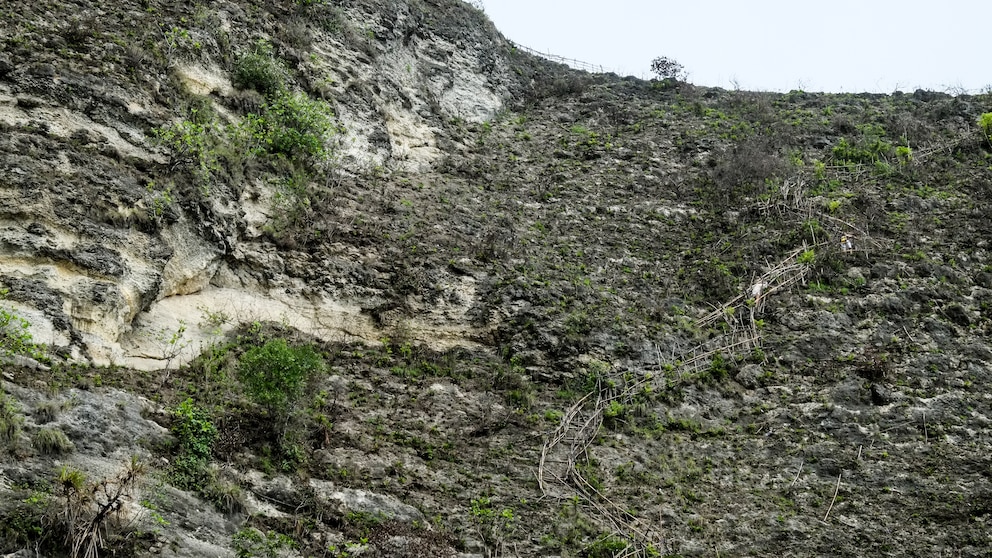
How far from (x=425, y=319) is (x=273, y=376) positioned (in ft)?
13.1

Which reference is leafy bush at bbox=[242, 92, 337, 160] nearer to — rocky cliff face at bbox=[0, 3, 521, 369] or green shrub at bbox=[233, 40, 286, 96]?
green shrub at bbox=[233, 40, 286, 96]

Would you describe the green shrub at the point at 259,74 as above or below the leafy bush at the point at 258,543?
above

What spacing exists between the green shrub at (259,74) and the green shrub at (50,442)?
884cm

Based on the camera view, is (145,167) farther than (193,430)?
Yes

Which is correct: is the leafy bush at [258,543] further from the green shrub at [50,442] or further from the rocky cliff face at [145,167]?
the rocky cliff face at [145,167]

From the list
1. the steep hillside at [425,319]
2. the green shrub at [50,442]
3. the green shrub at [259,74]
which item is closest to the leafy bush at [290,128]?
the steep hillside at [425,319]

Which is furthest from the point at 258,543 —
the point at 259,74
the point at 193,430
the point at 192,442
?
the point at 259,74

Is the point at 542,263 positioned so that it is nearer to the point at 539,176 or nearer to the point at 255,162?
the point at 539,176

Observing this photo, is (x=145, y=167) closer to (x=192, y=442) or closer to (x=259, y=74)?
(x=259, y=74)

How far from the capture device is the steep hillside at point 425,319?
898cm

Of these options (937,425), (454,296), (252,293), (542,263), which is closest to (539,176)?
(542,263)

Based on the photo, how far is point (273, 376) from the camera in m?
9.77

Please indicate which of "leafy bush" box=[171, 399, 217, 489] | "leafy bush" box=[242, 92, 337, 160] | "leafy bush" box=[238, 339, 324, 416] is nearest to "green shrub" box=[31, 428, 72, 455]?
"leafy bush" box=[171, 399, 217, 489]

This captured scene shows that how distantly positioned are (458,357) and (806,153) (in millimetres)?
12431
